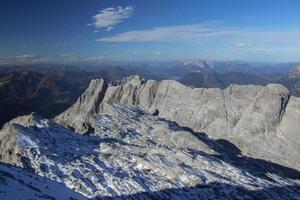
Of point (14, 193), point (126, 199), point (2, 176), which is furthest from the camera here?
point (126, 199)

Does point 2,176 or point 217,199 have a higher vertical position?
point 2,176

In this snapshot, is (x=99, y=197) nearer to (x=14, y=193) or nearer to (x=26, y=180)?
(x=26, y=180)

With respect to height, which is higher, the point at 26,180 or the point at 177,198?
the point at 26,180

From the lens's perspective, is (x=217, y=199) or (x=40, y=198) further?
(x=217, y=199)

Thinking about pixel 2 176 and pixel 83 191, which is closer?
pixel 2 176

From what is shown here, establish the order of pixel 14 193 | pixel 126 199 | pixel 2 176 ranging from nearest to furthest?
pixel 14 193 → pixel 2 176 → pixel 126 199

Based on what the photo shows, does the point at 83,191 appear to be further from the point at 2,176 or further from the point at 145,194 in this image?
the point at 2,176

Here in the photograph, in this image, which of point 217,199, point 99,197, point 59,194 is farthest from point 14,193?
point 217,199

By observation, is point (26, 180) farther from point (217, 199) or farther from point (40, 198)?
point (217, 199)

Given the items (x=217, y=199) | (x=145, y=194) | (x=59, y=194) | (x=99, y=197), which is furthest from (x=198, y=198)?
(x=59, y=194)
